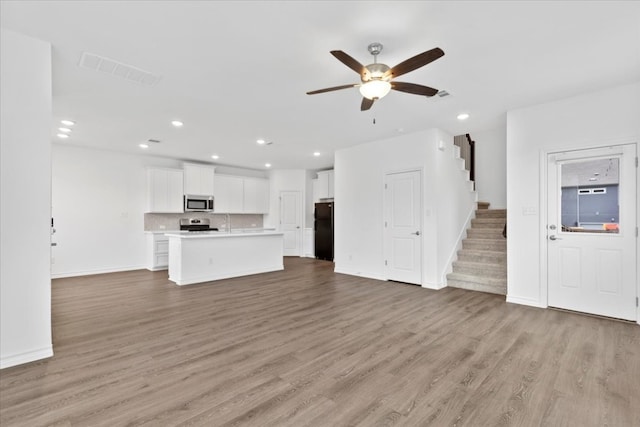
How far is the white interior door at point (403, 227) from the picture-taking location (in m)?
5.44

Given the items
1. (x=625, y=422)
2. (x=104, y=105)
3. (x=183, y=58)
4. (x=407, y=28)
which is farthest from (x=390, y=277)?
(x=104, y=105)

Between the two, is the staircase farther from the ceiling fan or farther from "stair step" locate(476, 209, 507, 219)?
the ceiling fan

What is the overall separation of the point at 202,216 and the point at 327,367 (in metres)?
6.94

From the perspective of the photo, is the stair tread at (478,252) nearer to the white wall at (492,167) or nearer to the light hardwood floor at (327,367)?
the light hardwood floor at (327,367)

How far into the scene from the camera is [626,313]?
354 cm

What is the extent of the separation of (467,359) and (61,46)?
465 centimetres

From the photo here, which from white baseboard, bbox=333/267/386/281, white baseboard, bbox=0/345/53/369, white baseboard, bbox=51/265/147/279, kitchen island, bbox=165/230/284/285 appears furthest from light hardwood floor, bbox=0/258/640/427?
white baseboard, bbox=51/265/147/279

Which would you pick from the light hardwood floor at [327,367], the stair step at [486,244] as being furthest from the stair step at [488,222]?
the light hardwood floor at [327,367]

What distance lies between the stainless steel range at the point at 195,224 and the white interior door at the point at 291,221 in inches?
85.9

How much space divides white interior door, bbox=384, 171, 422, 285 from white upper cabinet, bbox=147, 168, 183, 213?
5228 millimetres

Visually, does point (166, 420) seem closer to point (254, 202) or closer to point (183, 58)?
point (183, 58)

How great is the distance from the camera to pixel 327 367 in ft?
8.17

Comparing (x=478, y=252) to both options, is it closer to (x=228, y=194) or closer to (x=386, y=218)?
(x=386, y=218)

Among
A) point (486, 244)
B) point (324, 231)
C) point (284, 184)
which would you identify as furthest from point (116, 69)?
point (284, 184)
